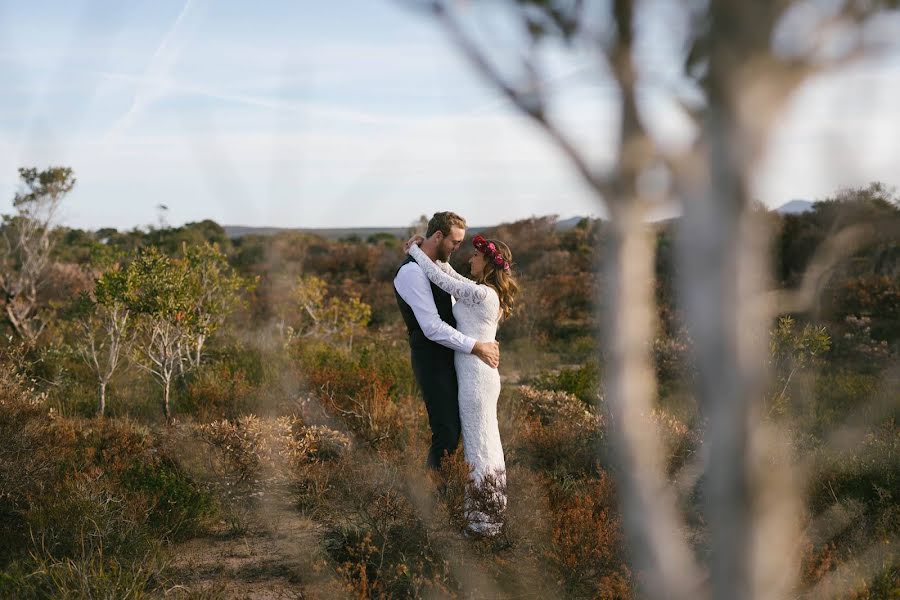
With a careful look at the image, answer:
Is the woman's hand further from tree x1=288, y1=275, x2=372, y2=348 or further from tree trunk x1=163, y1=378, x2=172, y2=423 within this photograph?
tree x1=288, y1=275, x2=372, y2=348

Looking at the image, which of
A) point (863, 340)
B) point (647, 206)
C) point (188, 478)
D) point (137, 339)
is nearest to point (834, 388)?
point (863, 340)

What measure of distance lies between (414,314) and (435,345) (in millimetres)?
236

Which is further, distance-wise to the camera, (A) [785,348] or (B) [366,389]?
(A) [785,348]

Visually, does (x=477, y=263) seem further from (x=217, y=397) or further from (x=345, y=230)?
(x=345, y=230)

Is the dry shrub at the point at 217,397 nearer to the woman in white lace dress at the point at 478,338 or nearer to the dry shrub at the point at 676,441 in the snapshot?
the woman in white lace dress at the point at 478,338

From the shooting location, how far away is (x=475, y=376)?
14.9 feet

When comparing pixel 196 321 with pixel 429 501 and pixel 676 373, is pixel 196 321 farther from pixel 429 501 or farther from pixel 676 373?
pixel 676 373

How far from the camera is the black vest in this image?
462 cm

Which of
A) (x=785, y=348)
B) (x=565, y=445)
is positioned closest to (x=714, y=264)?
(x=565, y=445)

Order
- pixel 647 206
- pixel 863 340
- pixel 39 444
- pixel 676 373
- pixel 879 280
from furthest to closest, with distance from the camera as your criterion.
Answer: pixel 879 280
pixel 863 340
pixel 676 373
pixel 39 444
pixel 647 206

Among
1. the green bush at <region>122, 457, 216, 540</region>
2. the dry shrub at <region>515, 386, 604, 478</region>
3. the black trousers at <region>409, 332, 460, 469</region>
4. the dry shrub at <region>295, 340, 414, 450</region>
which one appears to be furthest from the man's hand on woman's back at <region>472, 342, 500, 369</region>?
the green bush at <region>122, 457, 216, 540</region>

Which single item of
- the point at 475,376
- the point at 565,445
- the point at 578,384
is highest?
the point at 475,376

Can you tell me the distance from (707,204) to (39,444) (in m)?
5.22

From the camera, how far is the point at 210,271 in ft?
27.9
